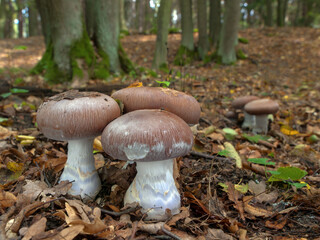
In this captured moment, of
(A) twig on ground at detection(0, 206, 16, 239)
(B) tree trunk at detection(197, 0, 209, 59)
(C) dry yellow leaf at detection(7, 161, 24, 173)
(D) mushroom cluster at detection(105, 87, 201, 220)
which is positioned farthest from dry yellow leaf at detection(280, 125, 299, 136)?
(B) tree trunk at detection(197, 0, 209, 59)

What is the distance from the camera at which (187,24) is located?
11531 mm

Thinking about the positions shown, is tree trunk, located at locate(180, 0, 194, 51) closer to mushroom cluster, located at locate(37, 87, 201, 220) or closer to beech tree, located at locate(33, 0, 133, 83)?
beech tree, located at locate(33, 0, 133, 83)

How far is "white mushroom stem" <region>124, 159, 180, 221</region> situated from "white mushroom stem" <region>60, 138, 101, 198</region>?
0.41 metres

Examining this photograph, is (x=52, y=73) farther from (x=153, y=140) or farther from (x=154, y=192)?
(x=153, y=140)

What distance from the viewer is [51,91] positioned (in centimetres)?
499

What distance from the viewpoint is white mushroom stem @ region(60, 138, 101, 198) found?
223 centimetres

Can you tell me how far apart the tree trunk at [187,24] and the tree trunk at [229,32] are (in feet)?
4.78

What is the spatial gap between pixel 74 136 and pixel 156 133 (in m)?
0.65

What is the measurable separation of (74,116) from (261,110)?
12.7ft

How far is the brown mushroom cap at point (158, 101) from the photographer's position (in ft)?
7.13

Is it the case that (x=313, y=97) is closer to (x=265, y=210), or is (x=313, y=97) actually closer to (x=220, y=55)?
(x=220, y=55)

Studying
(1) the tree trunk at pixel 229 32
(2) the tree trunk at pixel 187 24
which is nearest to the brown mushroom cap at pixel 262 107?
(1) the tree trunk at pixel 229 32

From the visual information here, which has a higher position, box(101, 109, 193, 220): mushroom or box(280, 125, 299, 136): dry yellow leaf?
box(101, 109, 193, 220): mushroom

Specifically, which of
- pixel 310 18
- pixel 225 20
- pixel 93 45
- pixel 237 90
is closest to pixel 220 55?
pixel 225 20
